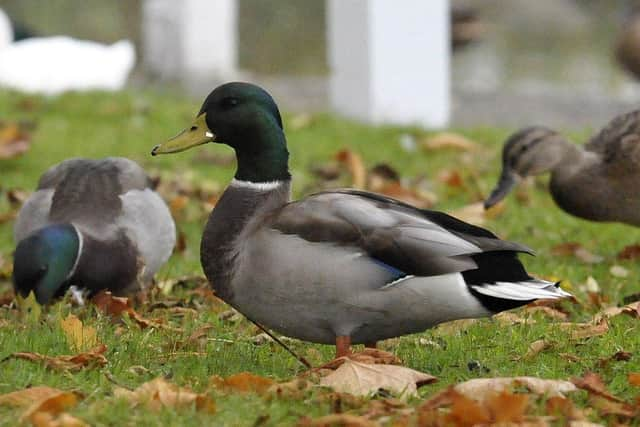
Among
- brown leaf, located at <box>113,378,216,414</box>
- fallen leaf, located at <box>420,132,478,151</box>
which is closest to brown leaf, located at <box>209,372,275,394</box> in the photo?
brown leaf, located at <box>113,378,216,414</box>

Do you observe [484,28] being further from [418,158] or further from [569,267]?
[569,267]

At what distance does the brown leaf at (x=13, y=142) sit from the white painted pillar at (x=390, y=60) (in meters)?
2.41

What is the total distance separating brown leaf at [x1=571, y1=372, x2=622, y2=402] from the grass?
143 mm

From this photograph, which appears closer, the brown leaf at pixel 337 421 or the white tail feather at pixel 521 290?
the brown leaf at pixel 337 421

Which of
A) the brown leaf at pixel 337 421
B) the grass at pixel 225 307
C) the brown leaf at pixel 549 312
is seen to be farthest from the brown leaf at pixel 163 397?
the brown leaf at pixel 549 312

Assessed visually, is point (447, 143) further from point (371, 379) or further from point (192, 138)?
point (371, 379)

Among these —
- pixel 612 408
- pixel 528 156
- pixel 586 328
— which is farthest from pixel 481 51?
pixel 612 408

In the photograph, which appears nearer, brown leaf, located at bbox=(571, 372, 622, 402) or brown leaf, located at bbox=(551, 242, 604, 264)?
brown leaf, located at bbox=(571, 372, 622, 402)

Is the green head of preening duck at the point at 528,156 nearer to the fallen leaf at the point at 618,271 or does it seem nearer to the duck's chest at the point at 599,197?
the duck's chest at the point at 599,197

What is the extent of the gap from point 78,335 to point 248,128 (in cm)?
86

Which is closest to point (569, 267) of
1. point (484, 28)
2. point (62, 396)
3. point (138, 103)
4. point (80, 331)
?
point (80, 331)

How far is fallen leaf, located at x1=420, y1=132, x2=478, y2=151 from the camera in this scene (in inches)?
351

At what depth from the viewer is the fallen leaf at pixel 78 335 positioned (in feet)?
14.4

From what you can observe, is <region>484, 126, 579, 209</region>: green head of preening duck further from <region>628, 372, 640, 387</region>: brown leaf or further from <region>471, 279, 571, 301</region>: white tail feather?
<region>628, 372, 640, 387</region>: brown leaf
